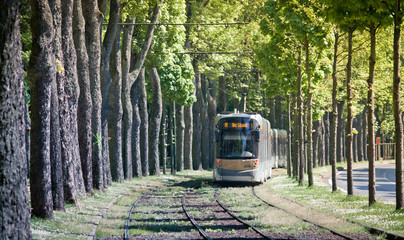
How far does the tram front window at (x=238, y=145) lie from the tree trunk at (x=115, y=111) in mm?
5065

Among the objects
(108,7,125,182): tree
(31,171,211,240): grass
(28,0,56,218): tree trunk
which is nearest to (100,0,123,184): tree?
(108,7,125,182): tree

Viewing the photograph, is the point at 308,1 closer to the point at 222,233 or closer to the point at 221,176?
the point at 221,176

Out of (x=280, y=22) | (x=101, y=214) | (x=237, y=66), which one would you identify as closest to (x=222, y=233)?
(x=101, y=214)

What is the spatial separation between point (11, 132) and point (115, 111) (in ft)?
68.5

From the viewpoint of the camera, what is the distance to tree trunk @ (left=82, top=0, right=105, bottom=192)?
23.7 metres

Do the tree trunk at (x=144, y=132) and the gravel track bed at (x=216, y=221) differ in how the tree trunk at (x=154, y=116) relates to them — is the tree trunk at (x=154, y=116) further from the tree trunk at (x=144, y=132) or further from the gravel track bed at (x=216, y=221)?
the gravel track bed at (x=216, y=221)

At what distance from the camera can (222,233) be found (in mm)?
14984

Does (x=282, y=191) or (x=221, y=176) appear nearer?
(x=282, y=191)

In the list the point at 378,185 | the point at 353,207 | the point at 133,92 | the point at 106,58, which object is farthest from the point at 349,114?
the point at 133,92

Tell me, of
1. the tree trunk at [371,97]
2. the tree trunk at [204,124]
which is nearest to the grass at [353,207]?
the tree trunk at [371,97]

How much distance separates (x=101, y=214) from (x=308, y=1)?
42.8 feet

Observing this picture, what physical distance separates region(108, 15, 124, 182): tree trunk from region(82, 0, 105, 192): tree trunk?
4320 mm

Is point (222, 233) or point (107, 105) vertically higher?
point (107, 105)

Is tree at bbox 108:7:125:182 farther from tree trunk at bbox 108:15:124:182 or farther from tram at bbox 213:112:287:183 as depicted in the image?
tram at bbox 213:112:287:183
